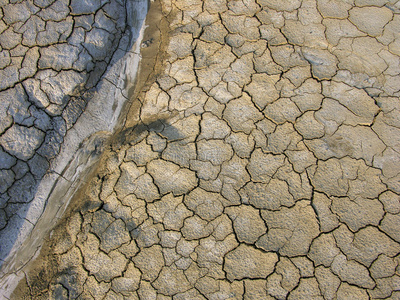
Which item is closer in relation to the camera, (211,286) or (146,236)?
(211,286)

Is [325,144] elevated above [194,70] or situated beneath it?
situated beneath

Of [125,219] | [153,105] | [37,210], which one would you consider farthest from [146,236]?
[153,105]

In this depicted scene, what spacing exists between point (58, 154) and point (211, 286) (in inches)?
68.1

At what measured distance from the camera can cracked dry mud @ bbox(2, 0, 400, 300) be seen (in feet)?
6.81

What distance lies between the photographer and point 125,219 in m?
2.30

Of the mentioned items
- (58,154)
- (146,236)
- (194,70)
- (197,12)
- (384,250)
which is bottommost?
(384,250)

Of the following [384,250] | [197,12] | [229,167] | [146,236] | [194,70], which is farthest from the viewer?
[197,12]

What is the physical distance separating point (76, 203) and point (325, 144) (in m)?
2.16

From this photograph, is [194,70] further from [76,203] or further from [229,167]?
[76,203]

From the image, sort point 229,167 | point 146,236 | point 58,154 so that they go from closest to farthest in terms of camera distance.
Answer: point 146,236
point 229,167
point 58,154

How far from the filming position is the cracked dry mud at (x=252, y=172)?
6.81 ft

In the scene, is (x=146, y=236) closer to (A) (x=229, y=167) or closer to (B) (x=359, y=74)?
(A) (x=229, y=167)

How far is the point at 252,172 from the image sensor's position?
7.75 feet

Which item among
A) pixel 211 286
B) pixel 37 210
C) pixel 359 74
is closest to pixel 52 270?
pixel 37 210
